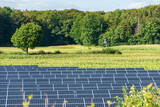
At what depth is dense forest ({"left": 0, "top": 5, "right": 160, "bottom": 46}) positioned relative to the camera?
299ft

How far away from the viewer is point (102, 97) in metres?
16.2

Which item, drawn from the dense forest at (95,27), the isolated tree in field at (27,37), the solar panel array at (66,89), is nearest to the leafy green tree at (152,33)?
the dense forest at (95,27)

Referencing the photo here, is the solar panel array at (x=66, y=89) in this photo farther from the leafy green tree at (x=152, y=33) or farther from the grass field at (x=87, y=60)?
the leafy green tree at (x=152, y=33)

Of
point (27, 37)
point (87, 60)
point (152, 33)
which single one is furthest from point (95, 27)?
point (87, 60)

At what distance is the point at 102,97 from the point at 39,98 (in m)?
3.22

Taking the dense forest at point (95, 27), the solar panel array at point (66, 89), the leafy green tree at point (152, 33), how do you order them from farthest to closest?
the dense forest at point (95, 27) < the leafy green tree at point (152, 33) < the solar panel array at point (66, 89)

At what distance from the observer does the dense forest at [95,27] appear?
91062 millimetres

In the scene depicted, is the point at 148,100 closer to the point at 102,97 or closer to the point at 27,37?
the point at 102,97

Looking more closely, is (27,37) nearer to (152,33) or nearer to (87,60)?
(87,60)

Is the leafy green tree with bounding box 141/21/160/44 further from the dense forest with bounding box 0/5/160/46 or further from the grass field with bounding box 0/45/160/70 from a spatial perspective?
the grass field with bounding box 0/45/160/70

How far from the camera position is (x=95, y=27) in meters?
95.4

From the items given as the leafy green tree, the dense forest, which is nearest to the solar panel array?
the leafy green tree

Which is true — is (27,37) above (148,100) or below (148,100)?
below

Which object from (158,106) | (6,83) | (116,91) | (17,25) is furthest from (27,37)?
(158,106)
